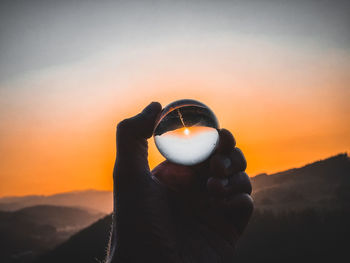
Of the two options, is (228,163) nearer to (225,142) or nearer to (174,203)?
(225,142)

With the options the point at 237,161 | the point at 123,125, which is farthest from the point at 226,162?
the point at 123,125

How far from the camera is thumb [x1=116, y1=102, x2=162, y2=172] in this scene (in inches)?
111

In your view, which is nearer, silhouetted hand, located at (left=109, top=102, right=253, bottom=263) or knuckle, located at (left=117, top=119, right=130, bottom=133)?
silhouetted hand, located at (left=109, top=102, right=253, bottom=263)

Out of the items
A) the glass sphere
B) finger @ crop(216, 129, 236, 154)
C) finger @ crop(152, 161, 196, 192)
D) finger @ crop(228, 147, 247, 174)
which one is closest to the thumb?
the glass sphere

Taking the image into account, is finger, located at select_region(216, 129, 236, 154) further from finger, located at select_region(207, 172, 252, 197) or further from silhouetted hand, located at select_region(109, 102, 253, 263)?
finger, located at select_region(207, 172, 252, 197)

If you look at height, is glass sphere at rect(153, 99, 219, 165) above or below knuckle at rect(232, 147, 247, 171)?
above

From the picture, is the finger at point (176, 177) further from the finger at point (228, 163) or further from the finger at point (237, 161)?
the finger at point (237, 161)

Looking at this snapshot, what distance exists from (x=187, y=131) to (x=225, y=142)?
2.22ft

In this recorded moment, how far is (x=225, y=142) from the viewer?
306 cm

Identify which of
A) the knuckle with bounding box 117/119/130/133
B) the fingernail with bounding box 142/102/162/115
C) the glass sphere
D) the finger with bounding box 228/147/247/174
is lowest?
the finger with bounding box 228/147/247/174

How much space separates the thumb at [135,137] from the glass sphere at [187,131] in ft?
0.72

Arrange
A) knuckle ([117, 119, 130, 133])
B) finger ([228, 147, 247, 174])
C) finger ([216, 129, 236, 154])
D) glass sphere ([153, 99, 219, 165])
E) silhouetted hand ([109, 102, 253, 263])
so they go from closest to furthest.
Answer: glass sphere ([153, 99, 219, 165]) → silhouetted hand ([109, 102, 253, 263]) → knuckle ([117, 119, 130, 133]) → finger ([216, 129, 236, 154]) → finger ([228, 147, 247, 174])

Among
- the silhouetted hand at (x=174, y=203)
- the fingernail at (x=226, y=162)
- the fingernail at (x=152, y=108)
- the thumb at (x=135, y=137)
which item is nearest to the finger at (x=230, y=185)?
the silhouetted hand at (x=174, y=203)

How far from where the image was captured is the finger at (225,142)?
3008mm
